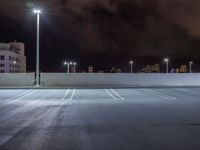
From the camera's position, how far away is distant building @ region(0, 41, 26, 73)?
163500mm

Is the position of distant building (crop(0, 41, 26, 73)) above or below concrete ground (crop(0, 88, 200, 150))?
above

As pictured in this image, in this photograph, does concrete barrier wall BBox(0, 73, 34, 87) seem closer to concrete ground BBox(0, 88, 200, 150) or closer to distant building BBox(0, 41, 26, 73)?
concrete ground BBox(0, 88, 200, 150)

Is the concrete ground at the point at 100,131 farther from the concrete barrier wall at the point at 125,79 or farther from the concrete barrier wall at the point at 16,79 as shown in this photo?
the concrete barrier wall at the point at 125,79

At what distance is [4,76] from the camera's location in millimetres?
53469

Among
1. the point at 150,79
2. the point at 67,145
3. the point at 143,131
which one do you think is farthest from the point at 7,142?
the point at 150,79

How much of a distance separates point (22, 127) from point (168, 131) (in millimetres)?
4896

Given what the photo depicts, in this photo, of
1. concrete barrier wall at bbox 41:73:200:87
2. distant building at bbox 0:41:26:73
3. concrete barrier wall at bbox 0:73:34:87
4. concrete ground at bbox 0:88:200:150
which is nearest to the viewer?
concrete ground at bbox 0:88:200:150

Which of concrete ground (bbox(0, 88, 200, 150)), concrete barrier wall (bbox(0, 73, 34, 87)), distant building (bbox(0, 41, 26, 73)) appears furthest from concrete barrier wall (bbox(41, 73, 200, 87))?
distant building (bbox(0, 41, 26, 73))

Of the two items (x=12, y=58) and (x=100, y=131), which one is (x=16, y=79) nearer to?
(x=100, y=131)

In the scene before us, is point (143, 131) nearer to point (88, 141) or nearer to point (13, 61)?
point (88, 141)

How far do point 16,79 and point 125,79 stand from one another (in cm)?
1426

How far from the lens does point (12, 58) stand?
6698 inches

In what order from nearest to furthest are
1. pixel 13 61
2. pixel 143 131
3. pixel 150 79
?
pixel 143 131, pixel 150 79, pixel 13 61

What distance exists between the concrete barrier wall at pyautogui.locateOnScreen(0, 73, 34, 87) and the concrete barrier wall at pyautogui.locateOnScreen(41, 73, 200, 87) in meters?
3.22
